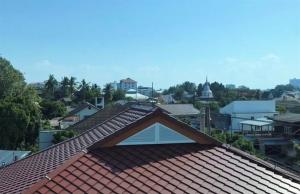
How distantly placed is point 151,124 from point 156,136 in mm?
244

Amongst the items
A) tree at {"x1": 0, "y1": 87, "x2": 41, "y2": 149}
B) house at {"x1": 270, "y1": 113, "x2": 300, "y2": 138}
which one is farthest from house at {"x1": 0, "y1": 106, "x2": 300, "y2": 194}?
house at {"x1": 270, "y1": 113, "x2": 300, "y2": 138}

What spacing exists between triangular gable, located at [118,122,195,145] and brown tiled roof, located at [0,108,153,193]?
1.18 feet

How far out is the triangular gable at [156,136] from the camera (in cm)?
696

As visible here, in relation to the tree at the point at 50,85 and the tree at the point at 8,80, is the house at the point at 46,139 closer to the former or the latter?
the tree at the point at 8,80

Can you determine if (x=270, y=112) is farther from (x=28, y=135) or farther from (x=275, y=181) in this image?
(x=275, y=181)

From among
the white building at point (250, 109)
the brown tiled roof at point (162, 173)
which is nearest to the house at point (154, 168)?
the brown tiled roof at point (162, 173)

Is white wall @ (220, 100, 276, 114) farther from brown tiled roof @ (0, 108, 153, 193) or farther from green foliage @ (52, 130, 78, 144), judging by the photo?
brown tiled roof @ (0, 108, 153, 193)

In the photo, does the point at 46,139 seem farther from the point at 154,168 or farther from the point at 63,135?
the point at 154,168

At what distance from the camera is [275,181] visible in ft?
21.1

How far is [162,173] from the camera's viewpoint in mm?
6250

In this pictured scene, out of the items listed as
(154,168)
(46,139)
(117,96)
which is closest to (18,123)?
(46,139)

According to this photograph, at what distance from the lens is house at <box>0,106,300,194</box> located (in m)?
5.88

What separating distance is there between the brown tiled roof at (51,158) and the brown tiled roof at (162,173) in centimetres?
59

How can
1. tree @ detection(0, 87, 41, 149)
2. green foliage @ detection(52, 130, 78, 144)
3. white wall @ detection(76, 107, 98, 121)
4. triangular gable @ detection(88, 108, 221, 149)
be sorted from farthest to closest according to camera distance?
white wall @ detection(76, 107, 98, 121) < tree @ detection(0, 87, 41, 149) < green foliage @ detection(52, 130, 78, 144) < triangular gable @ detection(88, 108, 221, 149)
